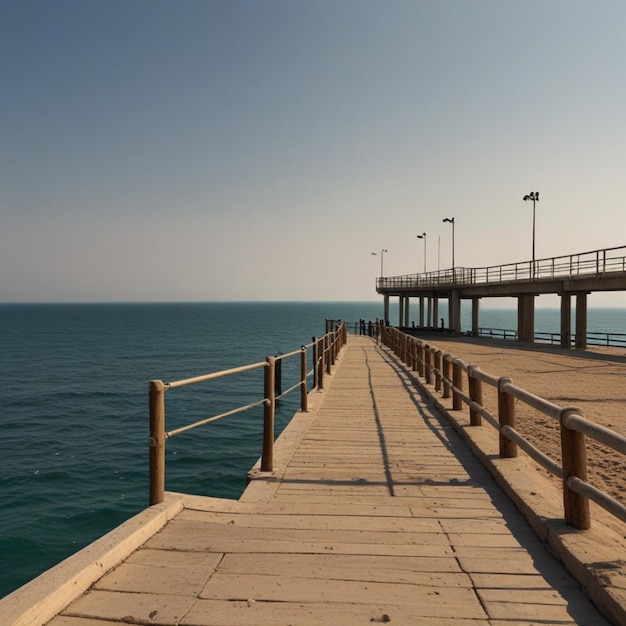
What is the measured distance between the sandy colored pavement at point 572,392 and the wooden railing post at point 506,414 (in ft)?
4.43

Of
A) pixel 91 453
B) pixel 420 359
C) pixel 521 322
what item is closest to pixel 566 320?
pixel 521 322

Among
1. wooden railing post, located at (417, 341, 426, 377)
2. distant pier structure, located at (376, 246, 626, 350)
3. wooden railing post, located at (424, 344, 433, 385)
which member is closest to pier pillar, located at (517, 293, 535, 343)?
distant pier structure, located at (376, 246, 626, 350)

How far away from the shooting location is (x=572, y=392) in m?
13.5

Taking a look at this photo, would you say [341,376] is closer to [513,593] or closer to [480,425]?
[480,425]

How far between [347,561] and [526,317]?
114ft

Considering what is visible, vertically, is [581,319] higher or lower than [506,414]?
higher

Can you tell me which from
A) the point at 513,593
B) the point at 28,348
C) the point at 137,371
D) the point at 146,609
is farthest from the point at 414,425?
the point at 28,348

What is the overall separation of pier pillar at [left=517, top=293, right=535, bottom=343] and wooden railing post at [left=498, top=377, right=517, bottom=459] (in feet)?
101

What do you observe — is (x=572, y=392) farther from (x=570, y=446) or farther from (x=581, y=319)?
(x=581, y=319)

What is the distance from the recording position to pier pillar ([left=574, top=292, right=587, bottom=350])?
2856 centimetres

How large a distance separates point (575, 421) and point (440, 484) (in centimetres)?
197

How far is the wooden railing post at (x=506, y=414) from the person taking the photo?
16.9ft

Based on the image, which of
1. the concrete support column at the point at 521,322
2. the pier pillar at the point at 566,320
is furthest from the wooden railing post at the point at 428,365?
the concrete support column at the point at 521,322

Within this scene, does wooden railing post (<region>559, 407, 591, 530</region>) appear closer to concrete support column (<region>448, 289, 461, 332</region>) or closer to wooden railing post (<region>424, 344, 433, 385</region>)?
wooden railing post (<region>424, 344, 433, 385</region>)
